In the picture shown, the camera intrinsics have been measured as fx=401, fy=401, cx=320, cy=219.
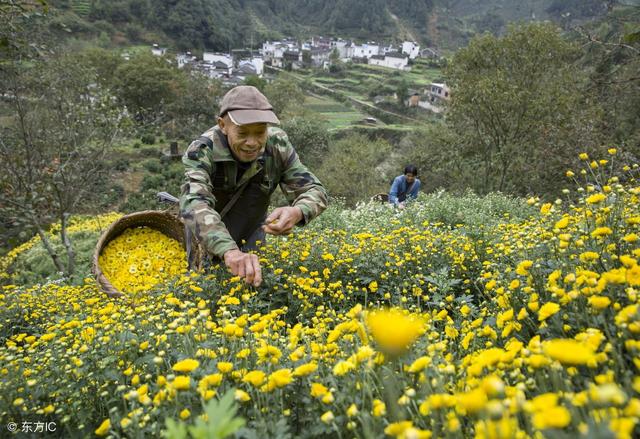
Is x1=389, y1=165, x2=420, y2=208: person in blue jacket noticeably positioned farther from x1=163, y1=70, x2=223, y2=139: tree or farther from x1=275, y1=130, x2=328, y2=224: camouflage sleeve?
x1=163, y1=70, x2=223, y2=139: tree

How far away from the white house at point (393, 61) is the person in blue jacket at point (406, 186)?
90.1 metres

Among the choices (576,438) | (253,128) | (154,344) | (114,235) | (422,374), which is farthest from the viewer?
(114,235)

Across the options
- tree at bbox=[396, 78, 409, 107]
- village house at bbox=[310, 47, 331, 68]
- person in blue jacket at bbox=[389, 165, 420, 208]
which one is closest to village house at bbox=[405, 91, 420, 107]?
tree at bbox=[396, 78, 409, 107]

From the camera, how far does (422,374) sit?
125cm

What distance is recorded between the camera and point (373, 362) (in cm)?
129

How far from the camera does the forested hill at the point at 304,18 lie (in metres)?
74.6

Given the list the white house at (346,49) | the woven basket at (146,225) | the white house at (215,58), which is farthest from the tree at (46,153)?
the white house at (346,49)

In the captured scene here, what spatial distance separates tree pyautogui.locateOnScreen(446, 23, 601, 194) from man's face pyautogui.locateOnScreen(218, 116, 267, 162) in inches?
543

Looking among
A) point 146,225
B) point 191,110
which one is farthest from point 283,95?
point 146,225

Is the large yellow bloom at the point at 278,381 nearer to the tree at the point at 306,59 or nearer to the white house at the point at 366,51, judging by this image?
Answer: the tree at the point at 306,59

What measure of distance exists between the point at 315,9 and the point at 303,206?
519 ft

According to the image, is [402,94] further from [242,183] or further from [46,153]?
[242,183]

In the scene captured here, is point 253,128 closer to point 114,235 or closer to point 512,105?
point 114,235

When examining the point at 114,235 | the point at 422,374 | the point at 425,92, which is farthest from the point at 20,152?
the point at 425,92
